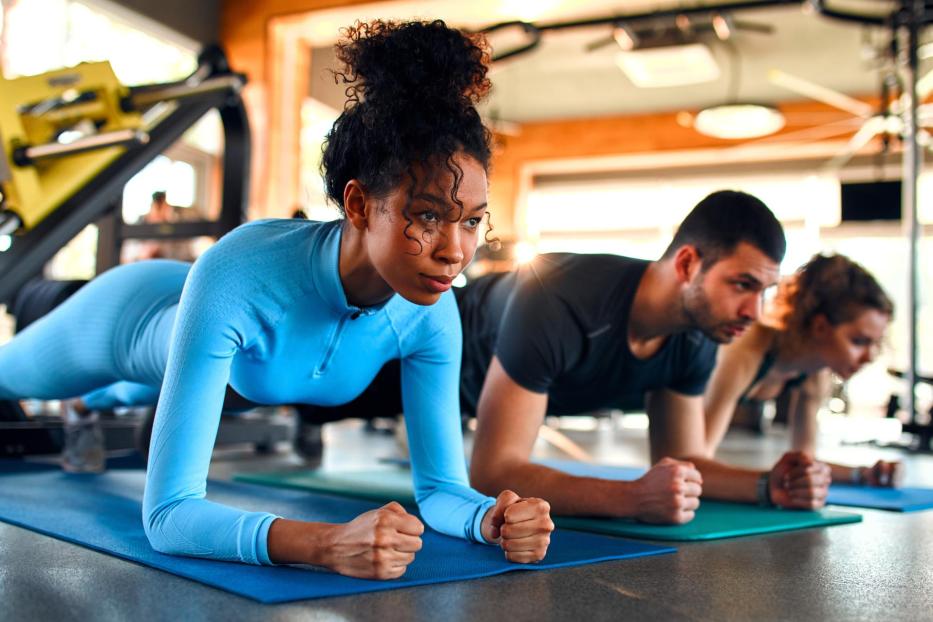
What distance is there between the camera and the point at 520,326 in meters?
1.77

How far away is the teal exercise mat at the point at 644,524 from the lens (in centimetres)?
163

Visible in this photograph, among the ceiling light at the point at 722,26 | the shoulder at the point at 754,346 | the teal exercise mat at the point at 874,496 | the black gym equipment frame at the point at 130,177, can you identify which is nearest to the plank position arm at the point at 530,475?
the teal exercise mat at the point at 874,496

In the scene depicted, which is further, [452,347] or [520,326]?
[520,326]

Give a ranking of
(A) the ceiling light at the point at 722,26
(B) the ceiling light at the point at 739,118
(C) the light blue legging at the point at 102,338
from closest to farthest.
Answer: (C) the light blue legging at the point at 102,338, (A) the ceiling light at the point at 722,26, (B) the ceiling light at the point at 739,118

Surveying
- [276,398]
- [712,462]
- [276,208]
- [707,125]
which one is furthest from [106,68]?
[707,125]

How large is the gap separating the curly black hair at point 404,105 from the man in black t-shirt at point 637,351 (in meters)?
0.57

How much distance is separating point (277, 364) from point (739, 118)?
5922 mm

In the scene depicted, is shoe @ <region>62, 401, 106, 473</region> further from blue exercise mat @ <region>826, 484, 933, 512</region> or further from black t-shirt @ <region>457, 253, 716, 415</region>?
blue exercise mat @ <region>826, 484, 933, 512</region>

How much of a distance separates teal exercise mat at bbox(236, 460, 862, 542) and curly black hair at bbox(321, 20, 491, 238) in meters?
0.74

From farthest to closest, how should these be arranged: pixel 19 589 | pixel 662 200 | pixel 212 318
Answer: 1. pixel 662 200
2. pixel 212 318
3. pixel 19 589

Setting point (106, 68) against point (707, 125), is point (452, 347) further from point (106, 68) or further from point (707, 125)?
point (707, 125)

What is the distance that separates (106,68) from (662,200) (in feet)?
25.8

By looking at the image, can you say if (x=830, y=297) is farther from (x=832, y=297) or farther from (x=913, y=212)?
(x=913, y=212)

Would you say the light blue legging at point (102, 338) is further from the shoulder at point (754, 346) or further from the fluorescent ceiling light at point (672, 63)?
the fluorescent ceiling light at point (672, 63)
